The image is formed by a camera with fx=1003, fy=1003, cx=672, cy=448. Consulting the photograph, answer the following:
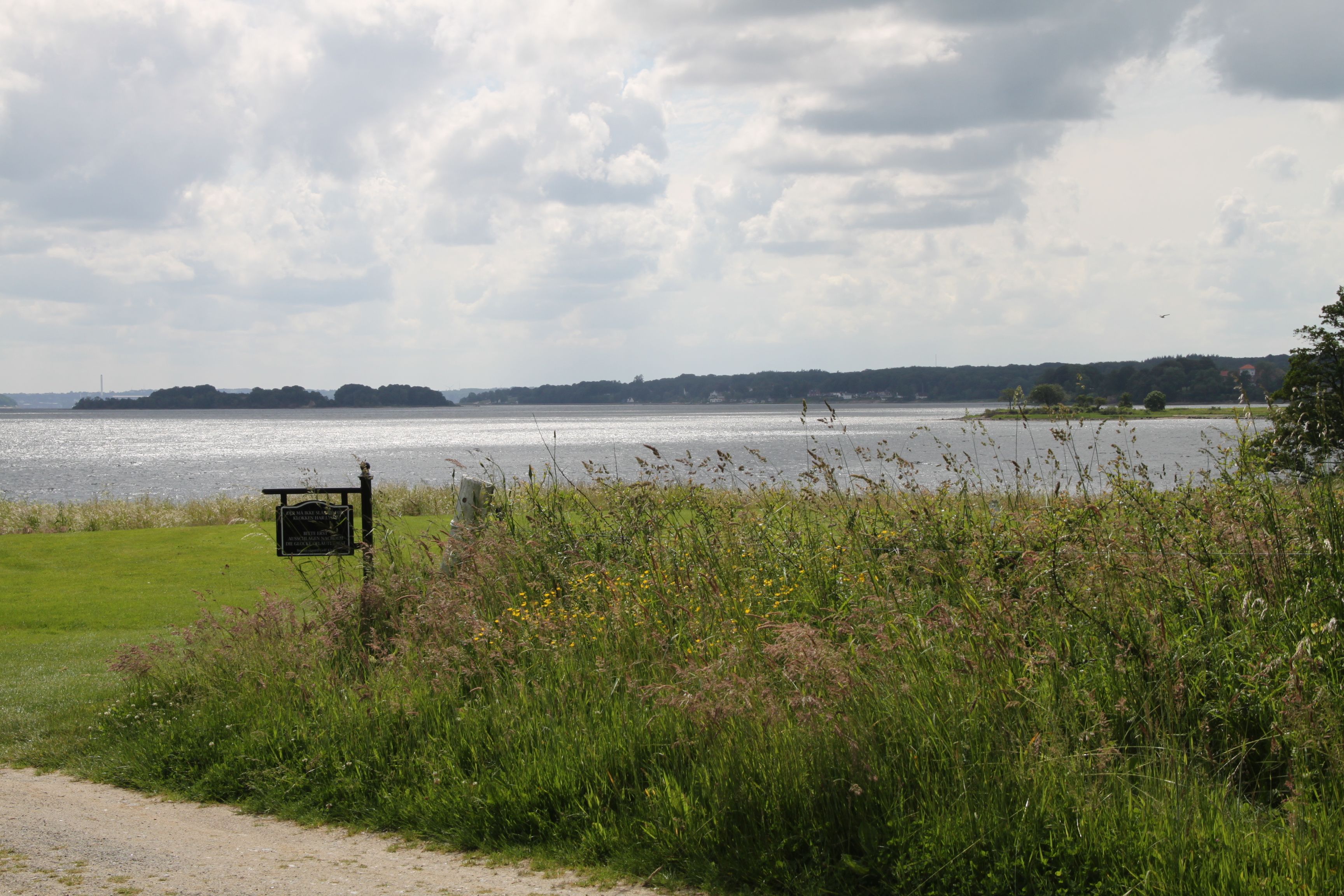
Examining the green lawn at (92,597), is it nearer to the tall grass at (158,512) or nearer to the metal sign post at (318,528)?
the metal sign post at (318,528)

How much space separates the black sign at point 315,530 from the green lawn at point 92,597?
545 mm

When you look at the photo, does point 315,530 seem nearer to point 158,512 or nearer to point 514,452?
point 158,512

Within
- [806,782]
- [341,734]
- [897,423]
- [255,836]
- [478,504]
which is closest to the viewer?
[806,782]

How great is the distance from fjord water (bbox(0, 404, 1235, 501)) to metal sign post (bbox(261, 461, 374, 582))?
103 centimetres

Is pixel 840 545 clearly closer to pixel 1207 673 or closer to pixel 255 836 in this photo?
pixel 1207 673

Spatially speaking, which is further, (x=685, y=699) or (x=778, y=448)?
(x=778, y=448)

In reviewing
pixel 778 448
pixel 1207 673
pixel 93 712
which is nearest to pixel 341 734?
pixel 93 712

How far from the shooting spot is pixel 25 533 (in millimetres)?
20562

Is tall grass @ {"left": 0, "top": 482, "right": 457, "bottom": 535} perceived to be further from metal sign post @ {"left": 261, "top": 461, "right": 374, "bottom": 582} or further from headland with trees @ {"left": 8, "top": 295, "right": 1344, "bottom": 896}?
headland with trees @ {"left": 8, "top": 295, "right": 1344, "bottom": 896}

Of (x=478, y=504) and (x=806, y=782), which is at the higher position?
(x=478, y=504)

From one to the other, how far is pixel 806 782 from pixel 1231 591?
2883mm

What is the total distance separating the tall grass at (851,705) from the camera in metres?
4.46

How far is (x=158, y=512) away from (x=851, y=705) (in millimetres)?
25401

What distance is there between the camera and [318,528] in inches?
346
